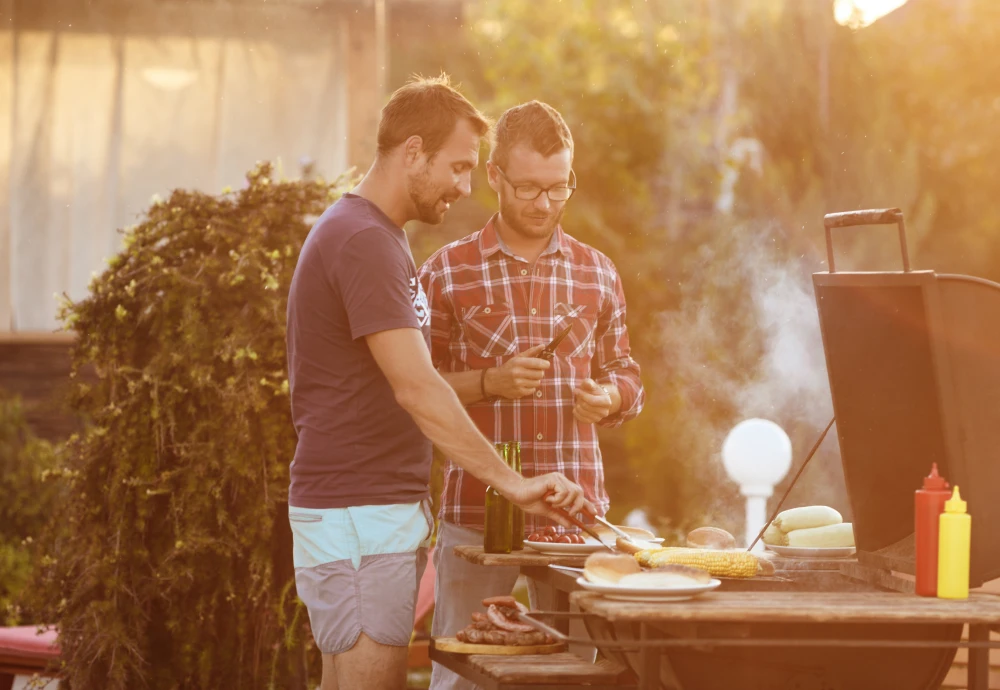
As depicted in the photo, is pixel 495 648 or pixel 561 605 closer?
pixel 495 648

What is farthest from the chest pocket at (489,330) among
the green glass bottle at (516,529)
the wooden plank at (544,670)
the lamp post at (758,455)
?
the lamp post at (758,455)

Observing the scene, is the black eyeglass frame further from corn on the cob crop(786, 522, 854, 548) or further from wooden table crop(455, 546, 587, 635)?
corn on the cob crop(786, 522, 854, 548)

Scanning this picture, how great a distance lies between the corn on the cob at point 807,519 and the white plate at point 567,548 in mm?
551

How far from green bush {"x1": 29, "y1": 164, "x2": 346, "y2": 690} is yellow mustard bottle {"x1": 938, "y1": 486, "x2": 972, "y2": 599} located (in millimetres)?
2293

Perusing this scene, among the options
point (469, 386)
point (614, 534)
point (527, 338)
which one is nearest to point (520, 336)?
point (527, 338)

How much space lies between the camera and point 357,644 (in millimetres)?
2613

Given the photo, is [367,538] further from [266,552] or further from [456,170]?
[266,552]

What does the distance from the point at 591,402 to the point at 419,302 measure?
67 centimetres

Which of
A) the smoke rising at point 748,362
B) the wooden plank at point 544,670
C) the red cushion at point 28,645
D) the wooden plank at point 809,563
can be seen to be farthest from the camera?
the smoke rising at point 748,362

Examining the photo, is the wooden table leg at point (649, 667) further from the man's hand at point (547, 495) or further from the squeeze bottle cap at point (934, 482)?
the squeeze bottle cap at point (934, 482)

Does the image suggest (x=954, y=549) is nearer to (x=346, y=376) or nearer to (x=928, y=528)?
(x=928, y=528)

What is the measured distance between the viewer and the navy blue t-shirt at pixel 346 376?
2.63 m

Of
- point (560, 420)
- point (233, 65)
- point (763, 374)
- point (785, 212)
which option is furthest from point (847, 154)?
point (560, 420)

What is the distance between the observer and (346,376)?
2660mm
